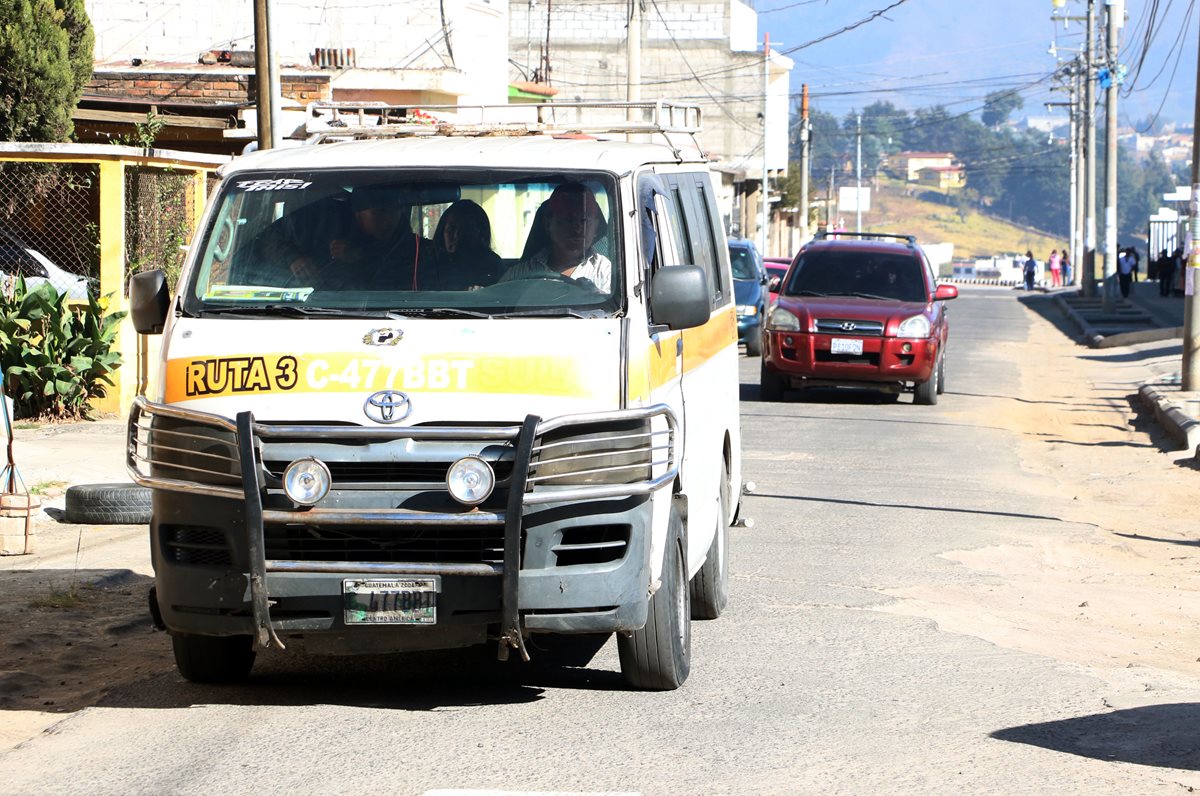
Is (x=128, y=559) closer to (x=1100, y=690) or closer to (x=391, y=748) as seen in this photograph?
(x=391, y=748)

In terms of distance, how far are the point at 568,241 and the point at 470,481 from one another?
4.24ft

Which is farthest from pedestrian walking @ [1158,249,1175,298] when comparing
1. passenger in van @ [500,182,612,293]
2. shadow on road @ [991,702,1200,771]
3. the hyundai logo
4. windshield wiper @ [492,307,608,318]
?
the hyundai logo

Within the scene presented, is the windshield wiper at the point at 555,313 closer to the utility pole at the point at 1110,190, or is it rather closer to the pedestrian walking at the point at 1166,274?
the utility pole at the point at 1110,190

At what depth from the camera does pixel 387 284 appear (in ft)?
22.8

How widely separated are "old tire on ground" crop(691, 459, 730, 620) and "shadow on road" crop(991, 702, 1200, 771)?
2135mm

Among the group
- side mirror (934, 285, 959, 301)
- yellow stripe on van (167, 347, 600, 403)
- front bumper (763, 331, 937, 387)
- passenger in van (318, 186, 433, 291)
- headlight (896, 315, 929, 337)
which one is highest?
passenger in van (318, 186, 433, 291)

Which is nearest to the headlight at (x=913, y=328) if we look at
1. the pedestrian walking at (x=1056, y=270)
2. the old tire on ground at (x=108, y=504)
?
the old tire on ground at (x=108, y=504)

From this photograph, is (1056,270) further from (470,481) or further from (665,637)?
(470,481)

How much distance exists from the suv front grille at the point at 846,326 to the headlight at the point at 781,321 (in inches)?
10.8

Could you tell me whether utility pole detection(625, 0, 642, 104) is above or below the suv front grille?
above

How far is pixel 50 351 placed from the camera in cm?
1647

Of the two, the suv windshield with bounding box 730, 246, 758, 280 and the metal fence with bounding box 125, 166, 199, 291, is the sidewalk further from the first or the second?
the metal fence with bounding box 125, 166, 199, 291

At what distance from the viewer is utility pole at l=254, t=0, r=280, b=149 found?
17.4m

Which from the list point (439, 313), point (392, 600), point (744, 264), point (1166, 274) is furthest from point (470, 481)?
point (1166, 274)
